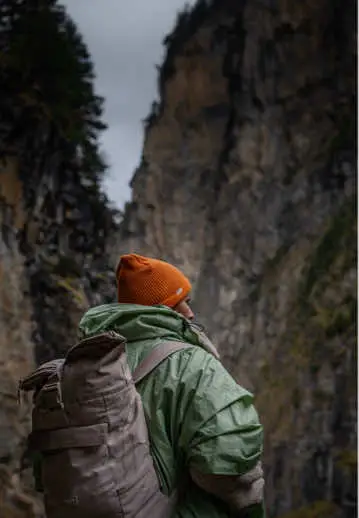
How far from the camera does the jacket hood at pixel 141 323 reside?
1.90 m

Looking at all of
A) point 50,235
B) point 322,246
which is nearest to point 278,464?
point 322,246

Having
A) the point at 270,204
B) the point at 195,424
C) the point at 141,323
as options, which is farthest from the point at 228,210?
the point at 195,424

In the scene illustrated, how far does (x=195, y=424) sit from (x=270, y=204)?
14.4 m

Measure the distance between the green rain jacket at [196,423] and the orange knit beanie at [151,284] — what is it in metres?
0.19

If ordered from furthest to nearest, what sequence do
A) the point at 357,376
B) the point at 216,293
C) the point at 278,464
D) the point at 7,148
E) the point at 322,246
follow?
the point at 216,293
the point at 322,246
the point at 278,464
the point at 357,376
the point at 7,148

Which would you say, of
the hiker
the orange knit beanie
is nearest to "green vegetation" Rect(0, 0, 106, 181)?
the orange knit beanie

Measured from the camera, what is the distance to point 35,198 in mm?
9320

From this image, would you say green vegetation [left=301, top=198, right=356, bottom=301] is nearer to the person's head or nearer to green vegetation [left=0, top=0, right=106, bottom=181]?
green vegetation [left=0, top=0, right=106, bottom=181]

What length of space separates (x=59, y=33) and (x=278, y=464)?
25.7ft

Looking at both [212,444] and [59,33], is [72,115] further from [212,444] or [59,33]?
[212,444]

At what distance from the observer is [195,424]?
5.54 feet

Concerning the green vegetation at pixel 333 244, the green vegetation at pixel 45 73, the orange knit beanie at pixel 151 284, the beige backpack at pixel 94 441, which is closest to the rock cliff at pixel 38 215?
the green vegetation at pixel 45 73

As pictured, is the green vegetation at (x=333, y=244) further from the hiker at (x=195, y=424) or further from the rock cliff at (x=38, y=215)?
the hiker at (x=195, y=424)

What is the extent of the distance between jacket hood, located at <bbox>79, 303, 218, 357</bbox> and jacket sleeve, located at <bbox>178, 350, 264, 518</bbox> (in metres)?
0.19
